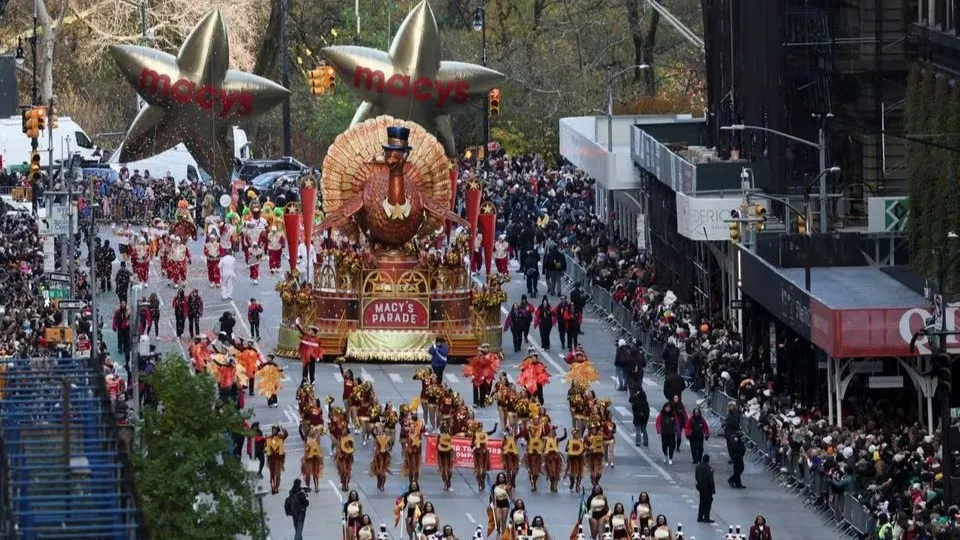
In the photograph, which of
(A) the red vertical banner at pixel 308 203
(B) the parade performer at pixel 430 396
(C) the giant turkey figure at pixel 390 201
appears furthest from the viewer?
(A) the red vertical banner at pixel 308 203

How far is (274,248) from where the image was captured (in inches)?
2977

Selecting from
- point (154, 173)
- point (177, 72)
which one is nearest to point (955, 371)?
point (177, 72)

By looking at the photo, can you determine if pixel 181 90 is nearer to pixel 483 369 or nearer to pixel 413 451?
pixel 483 369

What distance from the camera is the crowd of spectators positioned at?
4559 centimetres

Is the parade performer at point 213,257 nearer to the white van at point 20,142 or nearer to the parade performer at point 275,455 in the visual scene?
the white van at point 20,142

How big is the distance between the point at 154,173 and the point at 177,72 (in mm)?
21626

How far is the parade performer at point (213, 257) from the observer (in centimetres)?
7300

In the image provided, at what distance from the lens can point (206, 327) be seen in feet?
225

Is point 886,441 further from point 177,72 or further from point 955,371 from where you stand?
point 177,72

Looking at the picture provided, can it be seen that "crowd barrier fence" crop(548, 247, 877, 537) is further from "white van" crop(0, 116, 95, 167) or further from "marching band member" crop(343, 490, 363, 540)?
"white van" crop(0, 116, 95, 167)

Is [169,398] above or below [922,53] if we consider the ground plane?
below

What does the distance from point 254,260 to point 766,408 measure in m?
24.1

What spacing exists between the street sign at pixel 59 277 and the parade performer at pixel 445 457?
536 inches

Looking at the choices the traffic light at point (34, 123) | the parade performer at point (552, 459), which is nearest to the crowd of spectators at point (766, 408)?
the parade performer at point (552, 459)
